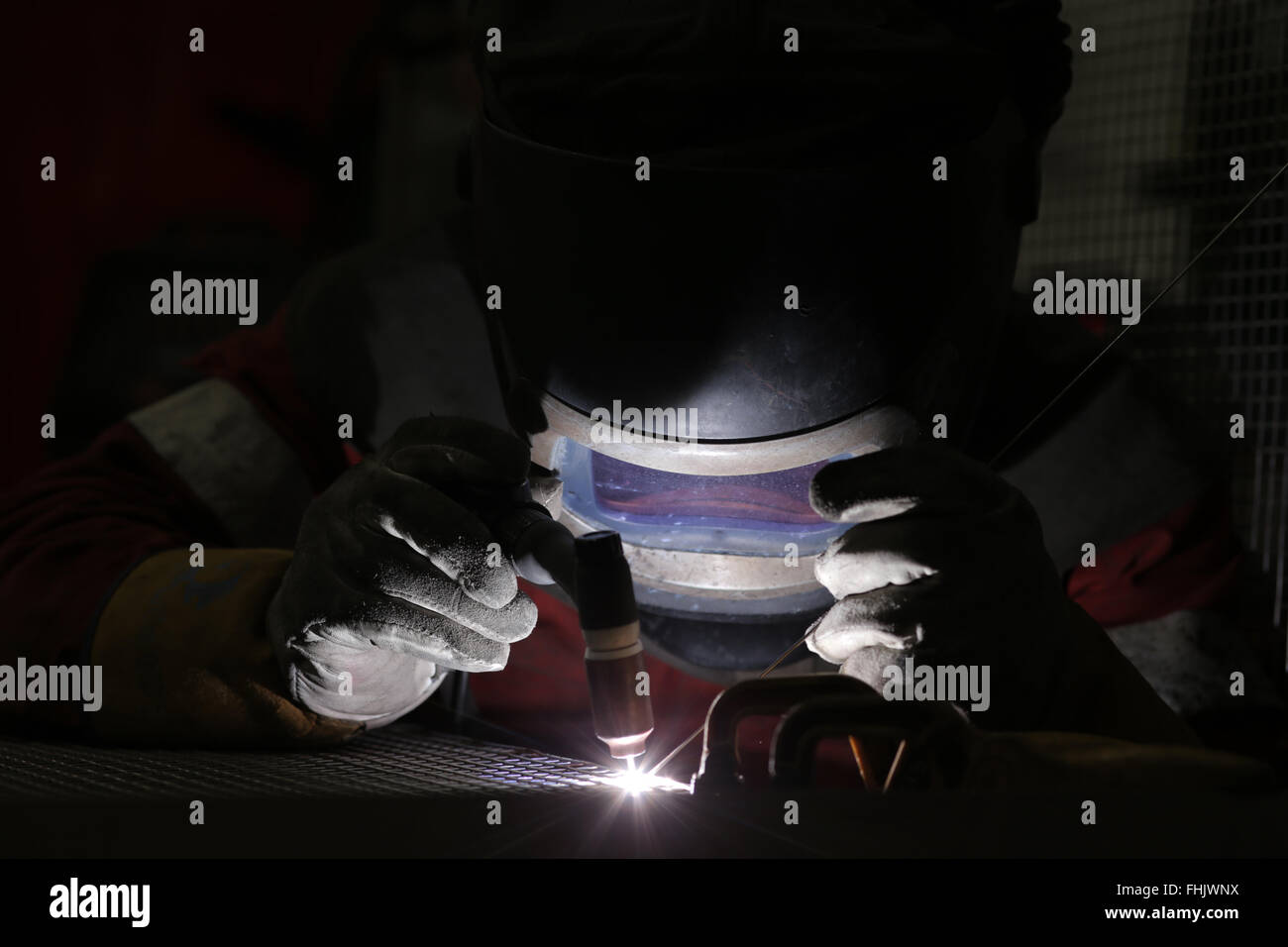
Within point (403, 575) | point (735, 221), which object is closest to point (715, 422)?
point (735, 221)

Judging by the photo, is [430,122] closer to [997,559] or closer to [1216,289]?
[1216,289]

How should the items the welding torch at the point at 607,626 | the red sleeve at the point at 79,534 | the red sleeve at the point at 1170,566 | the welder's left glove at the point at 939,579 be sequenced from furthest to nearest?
the red sleeve at the point at 1170,566
the red sleeve at the point at 79,534
the welder's left glove at the point at 939,579
the welding torch at the point at 607,626

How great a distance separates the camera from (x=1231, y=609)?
105 cm

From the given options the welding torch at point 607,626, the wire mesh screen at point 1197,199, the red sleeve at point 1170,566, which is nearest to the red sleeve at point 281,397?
the welding torch at point 607,626

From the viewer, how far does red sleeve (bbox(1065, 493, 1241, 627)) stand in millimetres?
1061

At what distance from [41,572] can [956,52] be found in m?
0.89

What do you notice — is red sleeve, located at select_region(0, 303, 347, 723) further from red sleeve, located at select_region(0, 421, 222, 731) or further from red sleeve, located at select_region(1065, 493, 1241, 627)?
red sleeve, located at select_region(1065, 493, 1241, 627)

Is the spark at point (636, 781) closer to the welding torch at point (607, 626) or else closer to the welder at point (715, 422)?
the welding torch at point (607, 626)

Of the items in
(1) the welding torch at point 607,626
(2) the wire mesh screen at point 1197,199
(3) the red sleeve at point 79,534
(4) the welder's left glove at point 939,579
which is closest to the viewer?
(1) the welding torch at point 607,626

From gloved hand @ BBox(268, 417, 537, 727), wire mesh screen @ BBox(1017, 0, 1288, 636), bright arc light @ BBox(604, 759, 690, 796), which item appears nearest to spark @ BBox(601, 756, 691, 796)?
bright arc light @ BBox(604, 759, 690, 796)

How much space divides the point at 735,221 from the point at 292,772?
1.63 ft

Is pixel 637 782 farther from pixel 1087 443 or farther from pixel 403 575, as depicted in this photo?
pixel 1087 443

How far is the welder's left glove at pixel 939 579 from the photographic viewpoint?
769 mm

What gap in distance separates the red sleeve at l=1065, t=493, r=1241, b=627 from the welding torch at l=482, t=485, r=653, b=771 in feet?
1.92
